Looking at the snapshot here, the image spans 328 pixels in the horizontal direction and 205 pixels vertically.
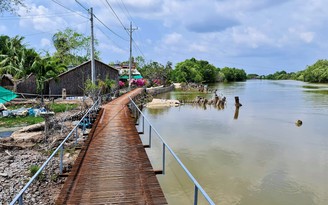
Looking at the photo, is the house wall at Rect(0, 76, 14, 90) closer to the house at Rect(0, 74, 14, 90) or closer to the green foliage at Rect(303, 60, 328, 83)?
the house at Rect(0, 74, 14, 90)

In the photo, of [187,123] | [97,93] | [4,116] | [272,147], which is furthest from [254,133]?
[4,116]

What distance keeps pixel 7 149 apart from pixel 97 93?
360 inches

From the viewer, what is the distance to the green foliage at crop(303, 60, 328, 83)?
99025mm

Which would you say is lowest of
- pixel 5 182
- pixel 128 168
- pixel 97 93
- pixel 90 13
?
pixel 5 182

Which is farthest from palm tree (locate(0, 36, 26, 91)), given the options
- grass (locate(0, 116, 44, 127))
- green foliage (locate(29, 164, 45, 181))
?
green foliage (locate(29, 164, 45, 181))

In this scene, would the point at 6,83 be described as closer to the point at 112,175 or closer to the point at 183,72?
the point at 112,175

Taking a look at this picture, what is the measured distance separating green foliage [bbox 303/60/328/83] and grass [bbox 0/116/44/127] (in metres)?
104

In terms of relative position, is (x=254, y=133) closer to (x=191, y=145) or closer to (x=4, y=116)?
(x=191, y=145)

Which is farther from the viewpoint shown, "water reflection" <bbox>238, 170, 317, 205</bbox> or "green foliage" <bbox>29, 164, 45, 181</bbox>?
"water reflection" <bbox>238, 170, 317, 205</bbox>

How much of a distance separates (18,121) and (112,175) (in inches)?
Result: 483

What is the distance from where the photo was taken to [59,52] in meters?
46.5

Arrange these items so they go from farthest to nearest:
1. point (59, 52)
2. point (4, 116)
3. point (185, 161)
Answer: point (59, 52)
point (4, 116)
point (185, 161)

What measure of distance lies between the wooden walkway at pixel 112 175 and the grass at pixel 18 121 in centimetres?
765

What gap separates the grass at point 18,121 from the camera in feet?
50.5
